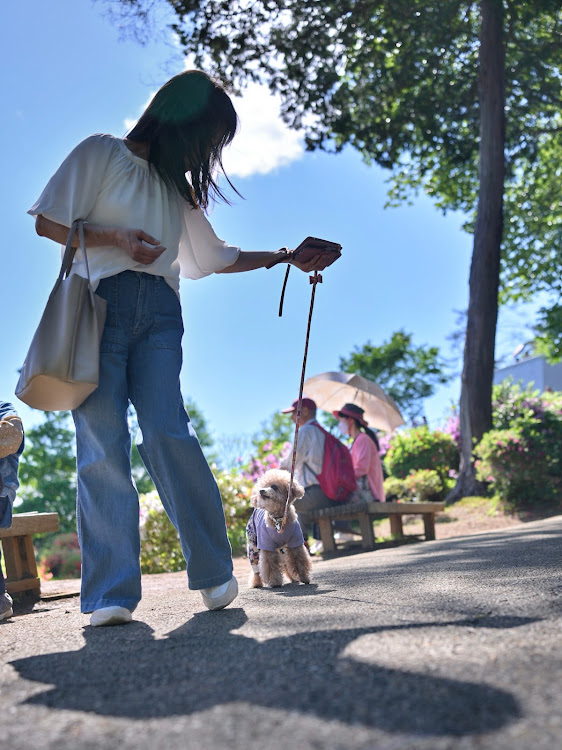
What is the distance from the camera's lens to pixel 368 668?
1.70 m

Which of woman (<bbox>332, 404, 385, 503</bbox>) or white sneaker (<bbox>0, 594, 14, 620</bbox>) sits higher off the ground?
woman (<bbox>332, 404, 385, 503</bbox>)

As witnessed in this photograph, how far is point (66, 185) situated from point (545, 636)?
89.3 inches

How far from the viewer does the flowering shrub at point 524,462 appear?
12.5 metres

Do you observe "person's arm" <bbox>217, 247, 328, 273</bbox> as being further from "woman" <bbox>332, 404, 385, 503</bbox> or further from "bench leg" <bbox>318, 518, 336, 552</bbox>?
"woman" <bbox>332, 404, 385, 503</bbox>

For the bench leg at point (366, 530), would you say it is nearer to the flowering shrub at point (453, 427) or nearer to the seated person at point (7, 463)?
the seated person at point (7, 463)

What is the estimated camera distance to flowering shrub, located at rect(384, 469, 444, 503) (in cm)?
1466

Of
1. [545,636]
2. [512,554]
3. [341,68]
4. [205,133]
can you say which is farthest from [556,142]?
[545,636]

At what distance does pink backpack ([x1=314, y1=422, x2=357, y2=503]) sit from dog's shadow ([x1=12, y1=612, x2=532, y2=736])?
5.59 m

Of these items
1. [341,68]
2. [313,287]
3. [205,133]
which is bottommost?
[313,287]

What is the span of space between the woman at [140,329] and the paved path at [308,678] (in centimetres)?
24

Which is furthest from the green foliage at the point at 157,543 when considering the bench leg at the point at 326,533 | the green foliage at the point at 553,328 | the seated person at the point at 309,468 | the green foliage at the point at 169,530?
the green foliage at the point at 553,328

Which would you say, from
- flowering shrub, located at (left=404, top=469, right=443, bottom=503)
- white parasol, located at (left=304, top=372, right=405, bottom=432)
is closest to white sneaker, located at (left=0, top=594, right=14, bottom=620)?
white parasol, located at (left=304, top=372, right=405, bottom=432)

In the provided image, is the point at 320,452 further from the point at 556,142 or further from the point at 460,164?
the point at 556,142

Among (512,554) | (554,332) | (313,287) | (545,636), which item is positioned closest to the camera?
(545,636)
